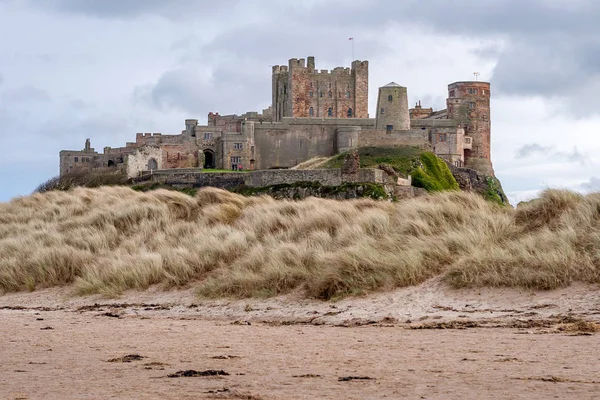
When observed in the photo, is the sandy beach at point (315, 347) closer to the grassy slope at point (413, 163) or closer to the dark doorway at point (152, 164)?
the grassy slope at point (413, 163)

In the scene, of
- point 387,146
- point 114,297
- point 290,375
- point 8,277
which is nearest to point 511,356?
point 290,375

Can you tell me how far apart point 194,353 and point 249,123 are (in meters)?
48.3

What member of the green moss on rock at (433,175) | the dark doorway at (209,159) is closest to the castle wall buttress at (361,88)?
the dark doorway at (209,159)

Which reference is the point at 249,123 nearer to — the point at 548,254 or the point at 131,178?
the point at 131,178

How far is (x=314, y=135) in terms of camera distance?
5678cm

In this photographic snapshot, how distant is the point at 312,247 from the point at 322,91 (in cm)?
5390

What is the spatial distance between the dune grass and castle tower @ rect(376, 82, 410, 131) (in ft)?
123

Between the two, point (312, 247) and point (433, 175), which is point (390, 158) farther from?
point (312, 247)

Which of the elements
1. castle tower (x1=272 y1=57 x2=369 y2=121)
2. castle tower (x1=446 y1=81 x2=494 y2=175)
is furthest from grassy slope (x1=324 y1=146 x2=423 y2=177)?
castle tower (x1=272 y1=57 x2=369 y2=121)

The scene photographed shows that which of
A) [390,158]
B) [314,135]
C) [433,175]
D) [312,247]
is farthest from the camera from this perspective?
[314,135]

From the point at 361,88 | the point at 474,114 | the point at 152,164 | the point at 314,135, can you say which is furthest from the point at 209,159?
the point at 474,114

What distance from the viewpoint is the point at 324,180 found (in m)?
40.8

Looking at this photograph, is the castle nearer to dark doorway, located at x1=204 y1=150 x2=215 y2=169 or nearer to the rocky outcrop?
dark doorway, located at x1=204 y1=150 x2=215 y2=169

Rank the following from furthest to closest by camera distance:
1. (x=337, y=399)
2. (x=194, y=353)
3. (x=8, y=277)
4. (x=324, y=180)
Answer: (x=324, y=180)
(x=8, y=277)
(x=194, y=353)
(x=337, y=399)
